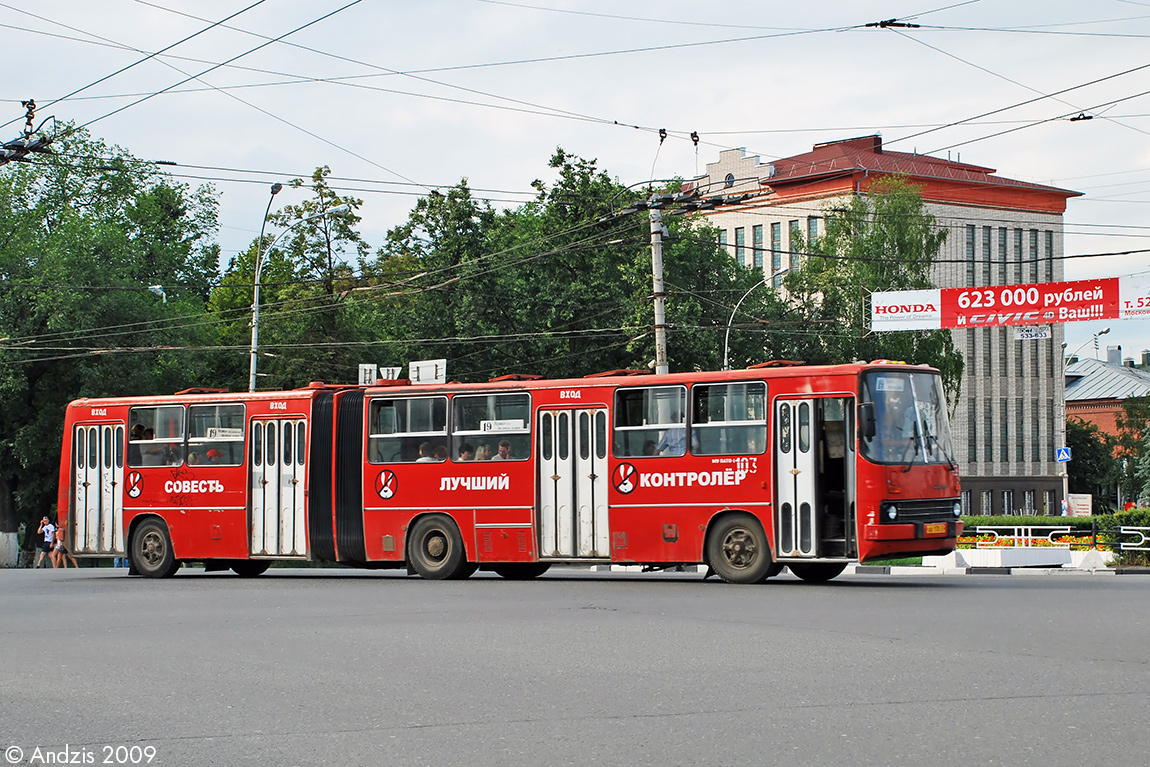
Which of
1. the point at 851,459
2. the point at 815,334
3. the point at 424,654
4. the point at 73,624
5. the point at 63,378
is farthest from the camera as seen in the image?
the point at 815,334

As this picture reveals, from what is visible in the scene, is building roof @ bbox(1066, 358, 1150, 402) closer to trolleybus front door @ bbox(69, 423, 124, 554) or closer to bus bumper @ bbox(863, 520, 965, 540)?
bus bumper @ bbox(863, 520, 965, 540)

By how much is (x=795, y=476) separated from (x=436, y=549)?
605 centimetres

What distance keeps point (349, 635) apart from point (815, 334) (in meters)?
47.1

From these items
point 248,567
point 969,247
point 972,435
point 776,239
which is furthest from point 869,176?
point 248,567

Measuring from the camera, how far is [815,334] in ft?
196

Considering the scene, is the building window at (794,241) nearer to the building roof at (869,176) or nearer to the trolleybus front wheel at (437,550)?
the building roof at (869,176)

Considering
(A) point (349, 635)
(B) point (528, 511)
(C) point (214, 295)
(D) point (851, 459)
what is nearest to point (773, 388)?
(D) point (851, 459)

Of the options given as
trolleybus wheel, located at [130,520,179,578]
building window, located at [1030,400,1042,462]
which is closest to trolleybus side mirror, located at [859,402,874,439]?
trolleybus wheel, located at [130,520,179,578]

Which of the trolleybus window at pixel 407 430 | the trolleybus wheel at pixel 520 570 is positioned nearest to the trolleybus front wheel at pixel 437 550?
the trolleybus wheel at pixel 520 570

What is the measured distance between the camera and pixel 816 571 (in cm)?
2230

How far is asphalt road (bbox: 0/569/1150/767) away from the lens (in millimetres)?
7961

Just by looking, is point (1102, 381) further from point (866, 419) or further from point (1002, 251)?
point (866, 419)

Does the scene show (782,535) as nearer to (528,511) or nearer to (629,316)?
(528,511)

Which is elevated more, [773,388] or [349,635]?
[773,388]
